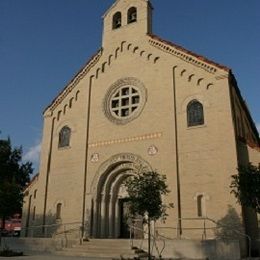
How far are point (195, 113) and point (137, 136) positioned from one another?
4.09 m

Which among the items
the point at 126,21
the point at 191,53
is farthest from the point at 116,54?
the point at 191,53

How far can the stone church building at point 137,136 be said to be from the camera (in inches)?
779

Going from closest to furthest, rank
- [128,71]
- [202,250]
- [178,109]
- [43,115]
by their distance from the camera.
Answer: [202,250] < [178,109] < [128,71] < [43,115]

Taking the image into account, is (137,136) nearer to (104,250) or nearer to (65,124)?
(65,124)

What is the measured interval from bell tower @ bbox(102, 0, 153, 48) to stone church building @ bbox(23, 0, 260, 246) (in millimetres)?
89

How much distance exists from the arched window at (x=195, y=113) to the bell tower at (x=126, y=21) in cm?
730

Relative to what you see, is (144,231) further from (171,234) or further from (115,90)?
(115,90)

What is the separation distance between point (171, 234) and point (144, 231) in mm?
1751

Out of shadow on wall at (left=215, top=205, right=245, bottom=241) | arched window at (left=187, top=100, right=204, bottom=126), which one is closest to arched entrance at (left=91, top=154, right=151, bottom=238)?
arched window at (left=187, top=100, right=204, bottom=126)

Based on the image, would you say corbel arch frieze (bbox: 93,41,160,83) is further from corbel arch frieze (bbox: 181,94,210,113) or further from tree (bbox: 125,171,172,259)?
tree (bbox: 125,171,172,259)

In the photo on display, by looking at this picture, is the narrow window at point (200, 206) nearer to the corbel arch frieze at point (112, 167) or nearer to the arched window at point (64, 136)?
the corbel arch frieze at point (112, 167)

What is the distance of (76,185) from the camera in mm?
24156

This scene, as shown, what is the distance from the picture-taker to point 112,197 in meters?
23.5

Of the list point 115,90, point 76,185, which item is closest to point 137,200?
point 76,185
